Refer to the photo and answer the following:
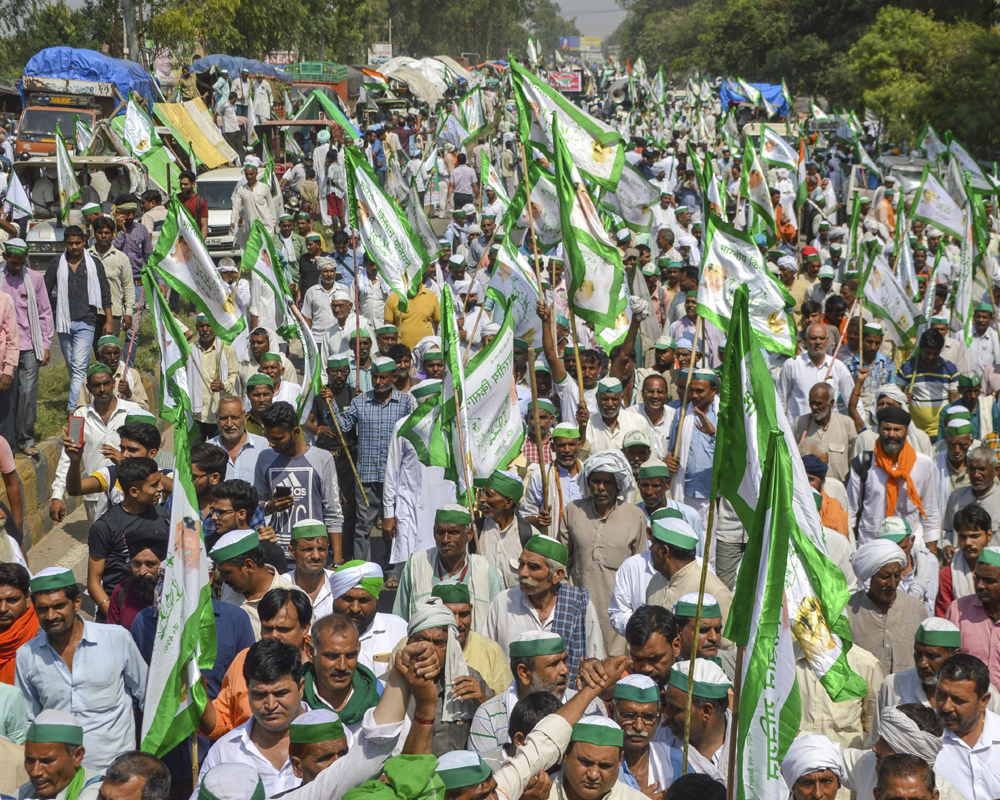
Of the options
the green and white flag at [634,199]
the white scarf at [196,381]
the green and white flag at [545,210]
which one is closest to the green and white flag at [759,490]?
the green and white flag at [545,210]

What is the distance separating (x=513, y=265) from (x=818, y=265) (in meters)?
5.19

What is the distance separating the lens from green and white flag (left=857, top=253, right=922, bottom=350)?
32.0 feet

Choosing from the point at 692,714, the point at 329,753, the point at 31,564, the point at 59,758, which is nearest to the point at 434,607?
the point at 329,753

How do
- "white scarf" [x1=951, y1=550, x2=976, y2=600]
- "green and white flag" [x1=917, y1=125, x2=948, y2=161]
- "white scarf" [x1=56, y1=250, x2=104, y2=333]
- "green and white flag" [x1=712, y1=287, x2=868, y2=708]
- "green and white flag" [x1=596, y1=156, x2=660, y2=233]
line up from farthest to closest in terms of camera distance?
"green and white flag" [x1=917, y1=125, x2=948, y2=161] < "green and white flag" [x1=596, y1=156, x2=660, y2=233] < "white scarf" [x1=56, y1=250, x2=104, y2=333] < "white scarf" [x1=951, y1=550, x2=976, y2=600] < "green and white flag" [x1=712, y1=287, x2=868, y2=708]

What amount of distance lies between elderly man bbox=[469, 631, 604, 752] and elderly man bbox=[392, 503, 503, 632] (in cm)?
89

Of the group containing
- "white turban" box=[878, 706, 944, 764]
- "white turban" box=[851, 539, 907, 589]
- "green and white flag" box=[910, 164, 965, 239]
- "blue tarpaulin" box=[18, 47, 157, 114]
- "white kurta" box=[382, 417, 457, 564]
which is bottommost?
"white kurta" box=[382, 417, 457, 564]

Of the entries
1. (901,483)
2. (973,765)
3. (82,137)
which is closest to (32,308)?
(901,483)

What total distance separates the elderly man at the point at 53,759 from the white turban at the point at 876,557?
3.43 meters

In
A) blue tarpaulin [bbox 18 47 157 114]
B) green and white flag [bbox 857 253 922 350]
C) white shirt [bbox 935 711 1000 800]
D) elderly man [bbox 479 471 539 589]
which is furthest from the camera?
blue tarpaulin [bbox 18 47 157 114]

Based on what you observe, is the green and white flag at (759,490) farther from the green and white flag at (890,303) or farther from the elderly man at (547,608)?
the green and white flag at (890,303)

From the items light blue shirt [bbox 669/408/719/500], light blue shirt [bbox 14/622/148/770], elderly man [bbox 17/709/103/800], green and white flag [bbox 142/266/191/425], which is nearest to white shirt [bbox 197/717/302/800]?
elderly man [bbox 17/709/103/800]

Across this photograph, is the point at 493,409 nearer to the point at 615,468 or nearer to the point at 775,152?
the point at 615,468

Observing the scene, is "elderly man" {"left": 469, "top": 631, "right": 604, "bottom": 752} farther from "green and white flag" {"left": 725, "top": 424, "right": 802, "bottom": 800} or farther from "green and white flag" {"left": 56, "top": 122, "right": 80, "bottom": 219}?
"green and white flag" {"left": 56, "top": 122, "right": 80, "bottom": 219}

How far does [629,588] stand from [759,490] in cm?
211
